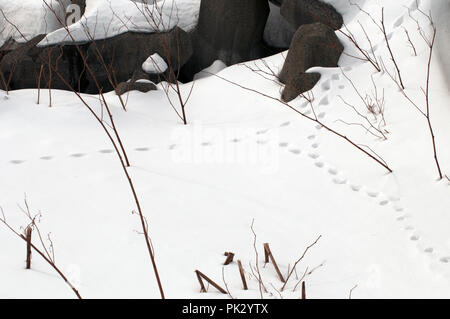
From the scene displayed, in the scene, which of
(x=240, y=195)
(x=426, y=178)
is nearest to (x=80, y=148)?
(x=240, y=195)

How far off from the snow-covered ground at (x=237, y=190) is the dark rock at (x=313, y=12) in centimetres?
46

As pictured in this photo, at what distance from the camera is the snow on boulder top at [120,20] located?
4.20m

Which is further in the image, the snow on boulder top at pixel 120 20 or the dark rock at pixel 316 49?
the snow on boulder top at pixel 120 20

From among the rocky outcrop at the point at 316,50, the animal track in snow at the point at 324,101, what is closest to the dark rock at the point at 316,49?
the rocky outcrop at the point at 316,50

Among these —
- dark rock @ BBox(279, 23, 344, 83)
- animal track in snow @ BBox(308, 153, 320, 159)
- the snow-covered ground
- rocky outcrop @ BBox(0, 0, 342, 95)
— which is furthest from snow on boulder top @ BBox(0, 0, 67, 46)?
animal track in snow @ BBox(308, 153, 320, 159)

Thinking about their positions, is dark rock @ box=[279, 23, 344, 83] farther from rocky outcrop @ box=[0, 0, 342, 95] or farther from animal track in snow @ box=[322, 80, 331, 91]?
animal track in snow @ box=[322, 80, 331, 91]

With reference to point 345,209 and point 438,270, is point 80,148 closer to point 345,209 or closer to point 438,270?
point 345,209

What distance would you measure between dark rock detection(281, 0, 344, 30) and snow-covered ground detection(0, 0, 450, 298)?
0.46 m

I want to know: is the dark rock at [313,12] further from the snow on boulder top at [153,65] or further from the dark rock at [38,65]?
the dark rock at [38,65]

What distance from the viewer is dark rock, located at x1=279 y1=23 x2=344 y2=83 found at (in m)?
3.37

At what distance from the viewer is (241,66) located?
4.08 metres

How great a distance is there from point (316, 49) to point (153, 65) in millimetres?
1298

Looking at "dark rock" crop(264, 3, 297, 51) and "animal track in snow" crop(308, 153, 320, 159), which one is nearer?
"animal track in snow" crop(308, 153, 320, 159)

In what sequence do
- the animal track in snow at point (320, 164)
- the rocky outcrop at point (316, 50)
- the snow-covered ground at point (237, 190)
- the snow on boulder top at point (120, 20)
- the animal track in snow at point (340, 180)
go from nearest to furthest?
the snow-covered ground at point (237, 190) → the animal track in snow at point (340, 180) → the animal track in snow at point (320, 164) → the rocky outcrop at point (316, 50) → the snow on boulder top at point (120, 20)
